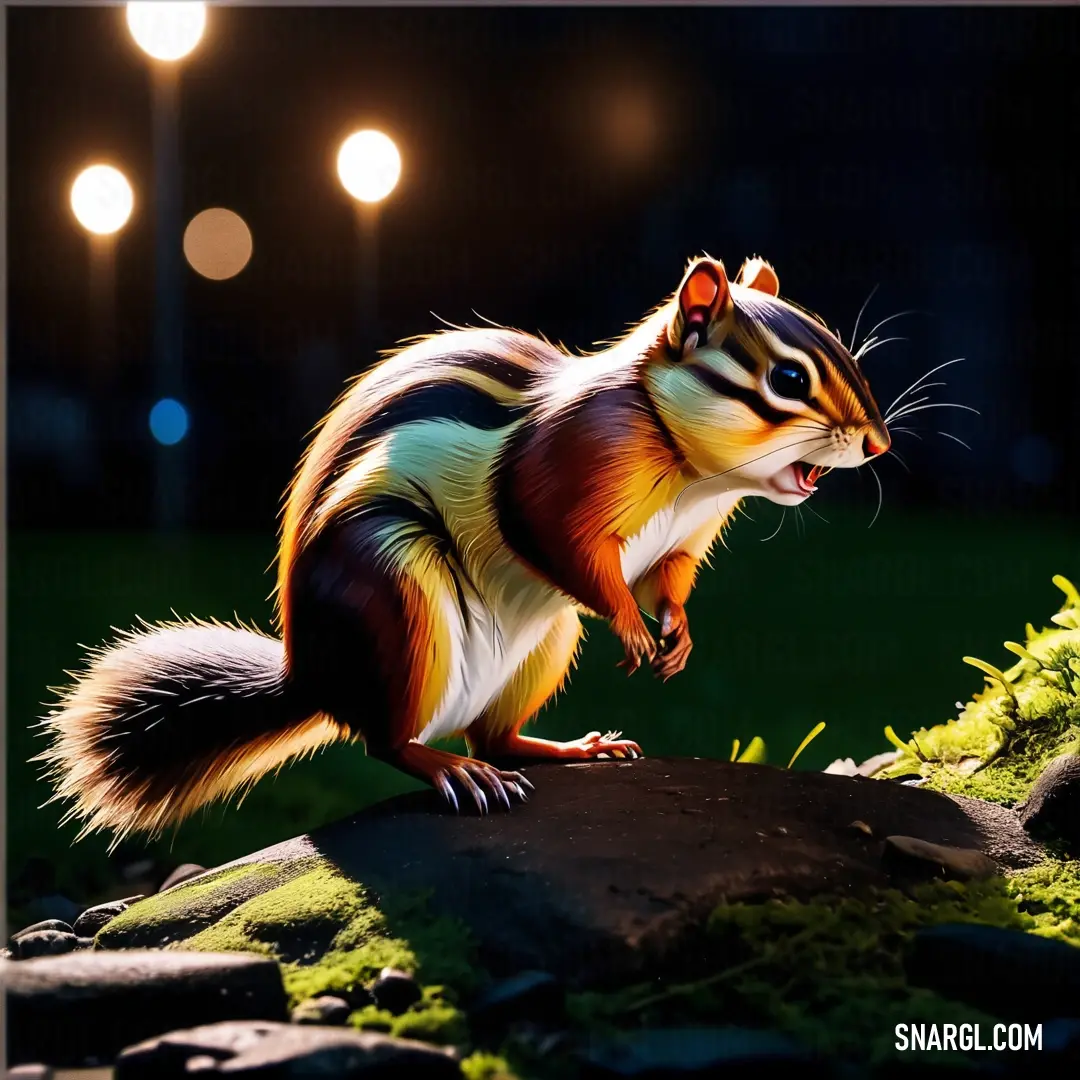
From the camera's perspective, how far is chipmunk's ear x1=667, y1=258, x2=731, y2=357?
243cm

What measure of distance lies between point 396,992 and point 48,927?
4.01 ft

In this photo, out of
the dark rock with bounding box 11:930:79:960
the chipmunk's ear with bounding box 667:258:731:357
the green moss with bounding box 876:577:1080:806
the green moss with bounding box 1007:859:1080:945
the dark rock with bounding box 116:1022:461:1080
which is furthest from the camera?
the green moss with bounding box 876:577:1080:806

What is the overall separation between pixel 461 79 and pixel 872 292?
4.17 ft

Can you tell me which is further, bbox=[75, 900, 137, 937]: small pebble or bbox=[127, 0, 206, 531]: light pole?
bbox=[127, 0, 206, 531]: light pole

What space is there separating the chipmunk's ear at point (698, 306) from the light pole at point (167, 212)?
1413 millimetres

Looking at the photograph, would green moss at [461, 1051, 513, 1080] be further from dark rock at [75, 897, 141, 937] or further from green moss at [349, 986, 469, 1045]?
dark rock at [75, 897, 141, 937]

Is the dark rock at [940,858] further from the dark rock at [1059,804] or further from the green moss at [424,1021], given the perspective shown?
the green moss at [424,1021]

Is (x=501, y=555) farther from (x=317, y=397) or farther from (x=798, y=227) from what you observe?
(x=798, y=227)

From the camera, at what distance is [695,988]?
2023mm

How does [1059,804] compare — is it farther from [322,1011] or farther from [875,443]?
[322,1011]

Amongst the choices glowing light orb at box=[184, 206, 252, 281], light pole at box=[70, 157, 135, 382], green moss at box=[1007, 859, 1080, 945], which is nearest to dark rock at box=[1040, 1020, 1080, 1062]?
green moss at box=[1007, 859, 1080, 945]

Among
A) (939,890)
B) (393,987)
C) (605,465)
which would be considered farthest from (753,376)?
(393,987)

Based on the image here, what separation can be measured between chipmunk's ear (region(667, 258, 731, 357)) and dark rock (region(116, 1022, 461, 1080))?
1.49 m

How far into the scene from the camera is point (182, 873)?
3.04 metres
